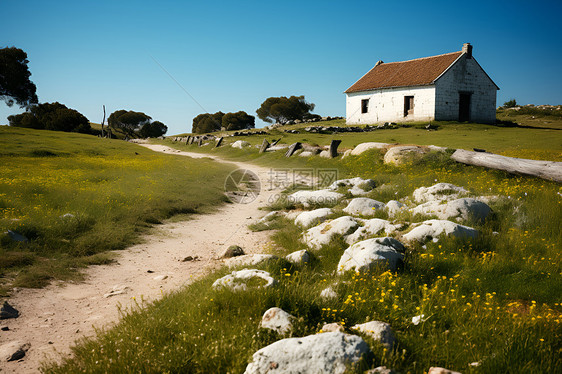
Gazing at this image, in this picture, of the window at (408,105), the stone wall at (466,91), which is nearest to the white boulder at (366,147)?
the stone wall at (466,91)

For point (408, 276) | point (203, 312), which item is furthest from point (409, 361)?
point (203, 312)

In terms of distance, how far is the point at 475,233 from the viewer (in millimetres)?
5895

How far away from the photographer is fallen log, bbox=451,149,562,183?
354 inches

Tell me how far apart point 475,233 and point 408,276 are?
6.70 ft

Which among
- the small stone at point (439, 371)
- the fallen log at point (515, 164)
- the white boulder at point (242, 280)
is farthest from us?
the fallen log at point (515, 164)

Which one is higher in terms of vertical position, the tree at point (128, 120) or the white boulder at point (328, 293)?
the tree at point (128, 120)

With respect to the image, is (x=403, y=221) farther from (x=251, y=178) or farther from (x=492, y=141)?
(x=492, y=141)

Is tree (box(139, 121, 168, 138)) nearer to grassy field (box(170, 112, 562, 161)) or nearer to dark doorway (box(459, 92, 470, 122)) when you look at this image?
grassy field (box(170, 112, 562, 161))

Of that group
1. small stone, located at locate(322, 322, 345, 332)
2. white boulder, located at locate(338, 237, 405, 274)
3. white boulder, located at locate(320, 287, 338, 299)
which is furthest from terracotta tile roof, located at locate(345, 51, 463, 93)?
small stone, located at locate(322, 322, 345, 332)

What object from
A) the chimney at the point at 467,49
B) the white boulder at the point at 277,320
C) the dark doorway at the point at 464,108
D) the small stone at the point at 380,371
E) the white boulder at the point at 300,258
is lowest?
the white boulder at the point at 300,258

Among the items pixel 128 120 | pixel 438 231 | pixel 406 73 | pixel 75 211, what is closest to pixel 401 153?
pixel 438 231

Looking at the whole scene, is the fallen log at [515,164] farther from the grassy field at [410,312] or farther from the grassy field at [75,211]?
the grassy field at [75,211]

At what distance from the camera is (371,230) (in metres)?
6.61

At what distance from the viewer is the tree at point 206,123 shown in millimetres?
76625
